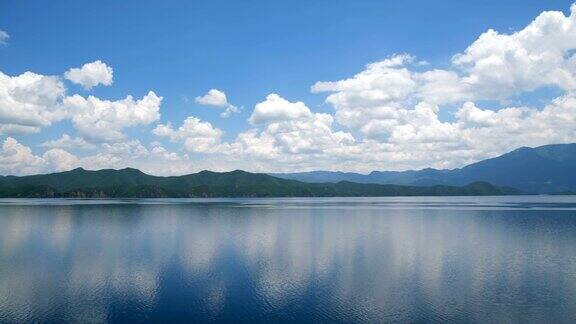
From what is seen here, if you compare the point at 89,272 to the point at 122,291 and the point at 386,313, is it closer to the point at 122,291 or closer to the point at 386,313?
the point at 122,291

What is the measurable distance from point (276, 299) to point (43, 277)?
1449 inches

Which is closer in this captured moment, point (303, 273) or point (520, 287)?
point (520, 287)

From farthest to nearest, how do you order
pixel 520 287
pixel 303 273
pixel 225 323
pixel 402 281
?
pixel 303 273 → pixel 402 281 → pixel 520 287 → pixel 225 323

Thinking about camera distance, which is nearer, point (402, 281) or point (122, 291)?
point (122, 291)

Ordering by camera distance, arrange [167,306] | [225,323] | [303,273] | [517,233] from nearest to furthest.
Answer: [225,323] → [167,306] → [303,273] → [517,233]

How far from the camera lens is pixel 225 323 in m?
45.0

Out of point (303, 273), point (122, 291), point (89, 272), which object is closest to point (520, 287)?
point (303, 273)

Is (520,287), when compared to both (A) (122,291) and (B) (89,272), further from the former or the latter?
(B) (89,272)

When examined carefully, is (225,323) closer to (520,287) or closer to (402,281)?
(402,281)

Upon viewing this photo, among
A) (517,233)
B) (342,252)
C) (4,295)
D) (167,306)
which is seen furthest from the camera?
(517,233)

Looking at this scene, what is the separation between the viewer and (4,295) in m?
54.4

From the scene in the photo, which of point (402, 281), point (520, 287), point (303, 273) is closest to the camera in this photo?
point (520, 287)

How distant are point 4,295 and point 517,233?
119 m

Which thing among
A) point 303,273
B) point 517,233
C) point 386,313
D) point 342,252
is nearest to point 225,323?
point 386,313
